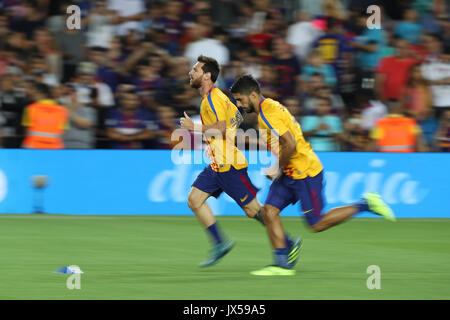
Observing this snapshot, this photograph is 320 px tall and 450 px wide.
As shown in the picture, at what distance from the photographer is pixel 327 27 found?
56.2ft

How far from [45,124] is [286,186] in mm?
7058

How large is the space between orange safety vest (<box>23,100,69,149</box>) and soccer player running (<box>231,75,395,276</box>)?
21.9 ft

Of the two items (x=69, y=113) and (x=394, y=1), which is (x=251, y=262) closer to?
(x=69, y=113)

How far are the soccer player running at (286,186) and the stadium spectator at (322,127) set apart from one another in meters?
6.32

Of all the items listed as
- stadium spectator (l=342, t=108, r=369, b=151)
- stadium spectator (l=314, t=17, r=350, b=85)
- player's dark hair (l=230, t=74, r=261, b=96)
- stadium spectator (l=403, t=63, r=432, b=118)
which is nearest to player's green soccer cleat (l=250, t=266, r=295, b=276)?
player's dark hair (l=230, t=74, r=261, b=96)

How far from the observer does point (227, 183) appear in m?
9.56

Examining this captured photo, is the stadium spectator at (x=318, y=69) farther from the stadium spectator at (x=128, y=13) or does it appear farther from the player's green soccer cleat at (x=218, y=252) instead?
the player's green soccer cleat at (x=218, y=252)

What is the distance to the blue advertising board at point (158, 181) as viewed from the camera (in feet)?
48.6

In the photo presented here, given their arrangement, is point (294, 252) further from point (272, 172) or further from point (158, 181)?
point (158, 181)

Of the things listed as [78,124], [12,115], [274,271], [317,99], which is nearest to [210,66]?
[274,271]

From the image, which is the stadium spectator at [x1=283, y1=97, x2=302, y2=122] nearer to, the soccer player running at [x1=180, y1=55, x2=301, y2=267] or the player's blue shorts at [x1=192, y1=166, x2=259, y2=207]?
the soccer player running at [x1=180, y1=55, x2=301, y2=267]

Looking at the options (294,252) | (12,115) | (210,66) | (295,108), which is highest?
(12,115)

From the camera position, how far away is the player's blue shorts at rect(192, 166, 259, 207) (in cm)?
955

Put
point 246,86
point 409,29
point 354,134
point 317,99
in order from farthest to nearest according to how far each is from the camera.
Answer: point 409,29
point 354,134
point 317,99
point 246,86
